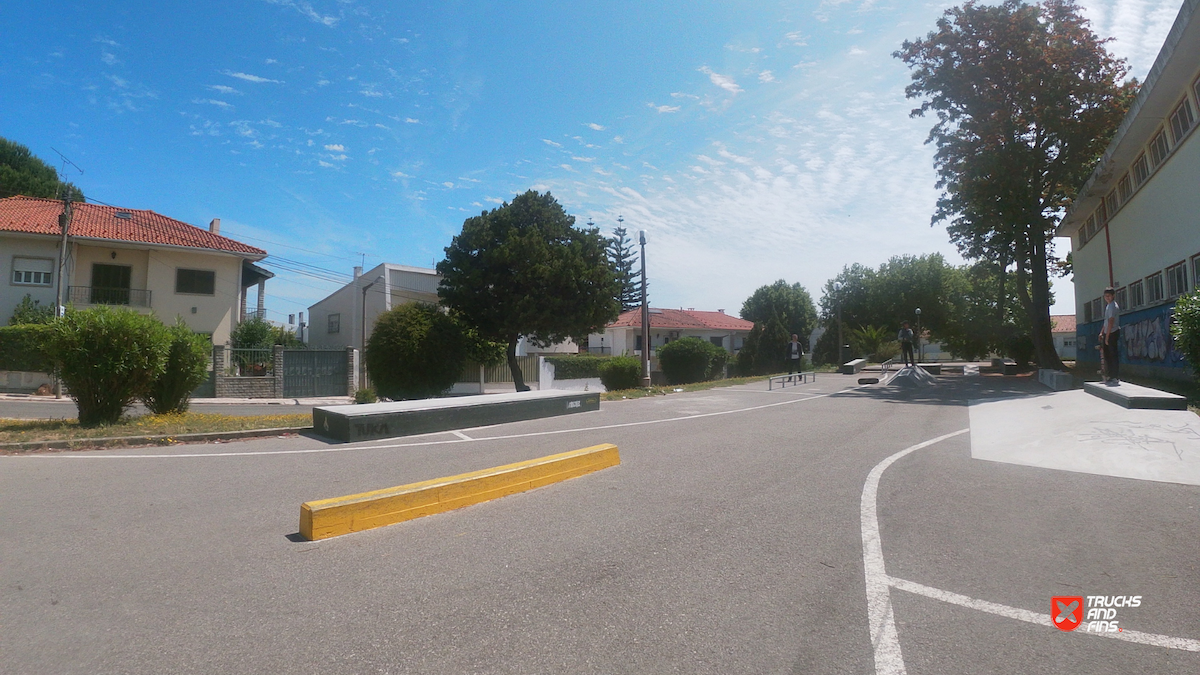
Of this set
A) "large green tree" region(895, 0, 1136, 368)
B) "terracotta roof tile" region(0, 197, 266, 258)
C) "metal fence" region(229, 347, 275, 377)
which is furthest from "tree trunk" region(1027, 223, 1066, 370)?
"terracotta roof tile" region(0, 197, 266, 258)

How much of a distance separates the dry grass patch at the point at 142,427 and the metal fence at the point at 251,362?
15555 mm

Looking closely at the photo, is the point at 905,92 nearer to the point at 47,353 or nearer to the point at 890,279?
the point at 47,353

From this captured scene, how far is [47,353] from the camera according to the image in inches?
425

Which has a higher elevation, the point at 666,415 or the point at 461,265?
the point at 461,265

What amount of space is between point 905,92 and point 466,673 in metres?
28.9

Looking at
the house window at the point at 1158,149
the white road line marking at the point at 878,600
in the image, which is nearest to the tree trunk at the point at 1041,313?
the house window at the point at 1158,149

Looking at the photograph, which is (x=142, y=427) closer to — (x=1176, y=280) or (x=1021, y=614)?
(x=1021, y=614)

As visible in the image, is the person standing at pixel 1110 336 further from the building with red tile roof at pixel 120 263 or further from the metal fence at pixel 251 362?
the building with red tile roof at pixel 120 263

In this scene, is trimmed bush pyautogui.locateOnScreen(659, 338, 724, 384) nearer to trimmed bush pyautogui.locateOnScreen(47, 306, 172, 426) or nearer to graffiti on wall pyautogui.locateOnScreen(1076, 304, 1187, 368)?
graffiti on wall pyautogui.locateOnScreen(1076, 304, 1187, 368)

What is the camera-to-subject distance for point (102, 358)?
10867 mm

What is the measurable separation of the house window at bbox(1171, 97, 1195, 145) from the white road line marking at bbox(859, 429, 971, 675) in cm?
1736

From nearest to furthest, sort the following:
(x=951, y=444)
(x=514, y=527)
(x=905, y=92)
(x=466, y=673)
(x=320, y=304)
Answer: (x=466, y=673), (x=514, y=527), (x=951, y=444), (x=905, y=92), (x=320, y=304)

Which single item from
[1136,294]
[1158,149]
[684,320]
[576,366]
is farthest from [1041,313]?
[684,320]

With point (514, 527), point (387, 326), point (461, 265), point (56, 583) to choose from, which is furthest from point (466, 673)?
point (461, 265)
